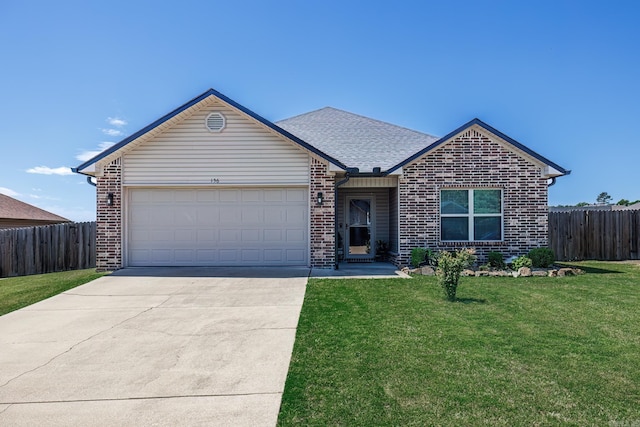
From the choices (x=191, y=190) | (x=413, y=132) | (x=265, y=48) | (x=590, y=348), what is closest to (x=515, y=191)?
(x=413, y=132)

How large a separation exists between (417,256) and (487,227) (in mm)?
2724

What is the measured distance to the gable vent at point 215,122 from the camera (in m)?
11.3

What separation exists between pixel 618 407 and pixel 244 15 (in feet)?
37.6

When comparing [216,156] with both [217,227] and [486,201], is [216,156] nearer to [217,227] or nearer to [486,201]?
[217,227]

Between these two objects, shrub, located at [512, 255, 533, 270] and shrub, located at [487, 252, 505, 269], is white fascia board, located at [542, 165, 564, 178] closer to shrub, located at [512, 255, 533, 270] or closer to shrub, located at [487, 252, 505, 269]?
shrub, located at [512, 255, 533, 270]

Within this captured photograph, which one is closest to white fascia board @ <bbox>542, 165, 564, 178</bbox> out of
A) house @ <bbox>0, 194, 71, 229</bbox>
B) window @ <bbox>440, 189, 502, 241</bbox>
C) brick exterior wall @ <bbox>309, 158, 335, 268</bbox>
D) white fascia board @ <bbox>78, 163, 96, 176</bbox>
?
window @ <bbox>440, 189, 502, 241</bbox>

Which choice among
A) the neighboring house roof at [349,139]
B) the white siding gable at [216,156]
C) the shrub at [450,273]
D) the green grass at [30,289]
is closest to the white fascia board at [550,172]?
the neighboring house roof at [349,139]

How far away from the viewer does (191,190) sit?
1159cm

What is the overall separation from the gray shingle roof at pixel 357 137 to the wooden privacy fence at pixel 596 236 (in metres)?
6.40

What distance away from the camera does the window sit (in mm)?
12086

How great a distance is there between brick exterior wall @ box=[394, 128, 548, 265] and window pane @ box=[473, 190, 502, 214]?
20cm

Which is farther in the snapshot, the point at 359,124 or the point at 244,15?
the point at 359,124

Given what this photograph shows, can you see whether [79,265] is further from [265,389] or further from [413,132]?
[413,132]

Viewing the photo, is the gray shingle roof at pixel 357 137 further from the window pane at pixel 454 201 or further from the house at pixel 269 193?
the window pane at pixel 454 201
